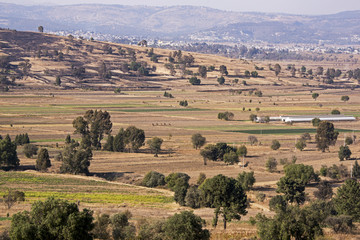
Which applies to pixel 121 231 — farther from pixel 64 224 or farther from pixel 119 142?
pixel 119 142

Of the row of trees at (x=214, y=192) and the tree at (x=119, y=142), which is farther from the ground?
the tree at (x=119, y=142)

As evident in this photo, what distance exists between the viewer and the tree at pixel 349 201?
43719 mm

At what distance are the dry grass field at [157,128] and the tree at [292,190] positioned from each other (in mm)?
2243

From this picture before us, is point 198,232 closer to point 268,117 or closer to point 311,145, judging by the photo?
point 311,145

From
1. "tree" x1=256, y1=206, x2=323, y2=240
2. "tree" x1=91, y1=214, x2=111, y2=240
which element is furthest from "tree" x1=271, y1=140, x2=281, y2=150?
"tree" x1=91, y1=214, x2=111, y2=240

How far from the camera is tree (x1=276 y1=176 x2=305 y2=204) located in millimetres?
49344

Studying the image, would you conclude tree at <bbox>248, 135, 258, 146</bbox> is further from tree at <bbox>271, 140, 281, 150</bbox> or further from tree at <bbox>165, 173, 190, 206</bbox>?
tree at <bbox>165, 173, 190, 206</bbox>

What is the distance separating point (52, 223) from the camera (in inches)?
1064

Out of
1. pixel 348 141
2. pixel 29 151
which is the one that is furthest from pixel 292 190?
pixel 348 141

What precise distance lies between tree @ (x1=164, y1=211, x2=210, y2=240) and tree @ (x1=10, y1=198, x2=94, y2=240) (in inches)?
184

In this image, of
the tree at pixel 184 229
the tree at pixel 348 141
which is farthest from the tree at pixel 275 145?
the tree at pixel 184 229

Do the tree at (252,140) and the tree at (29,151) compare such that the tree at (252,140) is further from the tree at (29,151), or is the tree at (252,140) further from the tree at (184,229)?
the tree at (184,229)

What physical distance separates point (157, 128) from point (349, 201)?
5851 centimetres

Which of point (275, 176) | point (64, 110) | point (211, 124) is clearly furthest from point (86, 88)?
point (275, 176)
